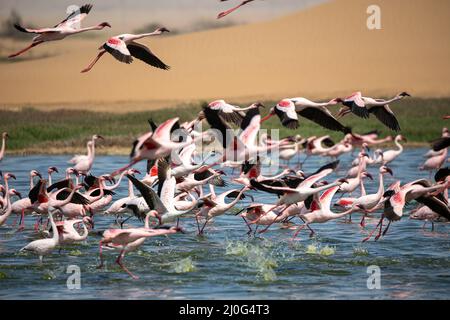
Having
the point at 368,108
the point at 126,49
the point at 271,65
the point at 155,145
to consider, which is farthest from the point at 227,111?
the point at 271,65

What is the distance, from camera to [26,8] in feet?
117

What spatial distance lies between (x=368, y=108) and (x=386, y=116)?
29 centimetres

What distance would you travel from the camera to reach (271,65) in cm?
4612

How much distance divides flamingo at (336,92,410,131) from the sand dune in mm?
21462

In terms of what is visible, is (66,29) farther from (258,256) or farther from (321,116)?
(258,256)

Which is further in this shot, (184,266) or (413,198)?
(413,198)

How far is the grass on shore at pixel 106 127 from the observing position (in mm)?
23016

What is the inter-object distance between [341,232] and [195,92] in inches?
1163

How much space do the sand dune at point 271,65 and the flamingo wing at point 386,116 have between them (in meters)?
21.4

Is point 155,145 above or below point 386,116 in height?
below

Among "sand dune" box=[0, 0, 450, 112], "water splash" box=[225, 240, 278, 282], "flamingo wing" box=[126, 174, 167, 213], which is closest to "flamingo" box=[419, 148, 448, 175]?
"water splash" box=[225, 240, 278, 282]

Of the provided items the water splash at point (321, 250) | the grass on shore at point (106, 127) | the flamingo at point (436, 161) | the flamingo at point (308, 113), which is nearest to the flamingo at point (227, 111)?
the flamingo at point (308, 113)

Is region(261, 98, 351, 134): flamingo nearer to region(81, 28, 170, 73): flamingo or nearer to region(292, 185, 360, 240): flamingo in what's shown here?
region(292, 185, 360, 240): flamingo

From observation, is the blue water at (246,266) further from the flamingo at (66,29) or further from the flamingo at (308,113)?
the flamingo at (66,29)
